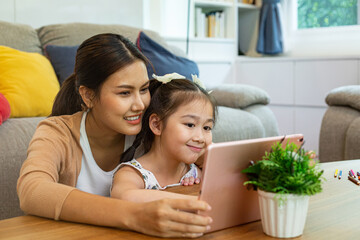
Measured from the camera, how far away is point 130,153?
1.31 meters

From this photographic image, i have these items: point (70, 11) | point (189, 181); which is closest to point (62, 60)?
point (70, 11)

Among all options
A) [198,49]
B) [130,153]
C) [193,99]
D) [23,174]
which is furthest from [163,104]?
[198,49]

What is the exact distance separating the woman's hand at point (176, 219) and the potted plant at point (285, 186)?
0.10 meters

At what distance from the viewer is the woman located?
88cm

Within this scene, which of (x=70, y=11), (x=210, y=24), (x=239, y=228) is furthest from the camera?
(x=210, y=24)

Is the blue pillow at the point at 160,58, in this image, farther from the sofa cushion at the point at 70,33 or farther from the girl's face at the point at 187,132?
the girl's face at the point at 187,132

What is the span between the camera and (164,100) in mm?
1224

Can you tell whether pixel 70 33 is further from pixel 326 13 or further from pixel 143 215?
pixel 326 13

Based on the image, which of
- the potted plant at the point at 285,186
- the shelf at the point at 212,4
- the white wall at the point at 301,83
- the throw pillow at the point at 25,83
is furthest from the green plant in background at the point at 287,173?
the shelf at the point at 212,4

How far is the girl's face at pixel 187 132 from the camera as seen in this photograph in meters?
1.15

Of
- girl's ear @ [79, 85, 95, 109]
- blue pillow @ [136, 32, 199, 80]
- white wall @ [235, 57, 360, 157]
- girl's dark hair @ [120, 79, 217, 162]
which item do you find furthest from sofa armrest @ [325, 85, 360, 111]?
girl's ear @ [79, 85, 95, 109]

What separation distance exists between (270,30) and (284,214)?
3734 millimetres

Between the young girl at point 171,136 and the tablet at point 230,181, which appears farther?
the young girl at point 171,136

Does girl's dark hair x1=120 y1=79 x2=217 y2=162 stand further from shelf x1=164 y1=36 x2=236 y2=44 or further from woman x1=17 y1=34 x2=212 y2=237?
shelf x1=164 y1=36 x2=236 y2=44
